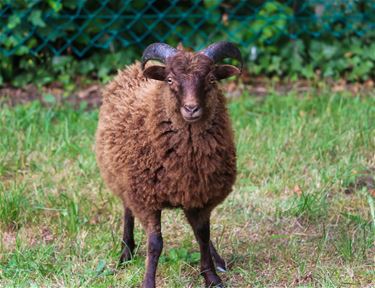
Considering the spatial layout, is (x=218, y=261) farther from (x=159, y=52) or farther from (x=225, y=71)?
(x=159, y=52)

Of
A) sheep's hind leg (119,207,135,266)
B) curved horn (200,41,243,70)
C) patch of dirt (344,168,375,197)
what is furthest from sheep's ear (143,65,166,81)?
patch of dirt (344,168,375,197)

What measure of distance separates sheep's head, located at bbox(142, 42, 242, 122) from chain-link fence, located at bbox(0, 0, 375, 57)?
3.26 metres

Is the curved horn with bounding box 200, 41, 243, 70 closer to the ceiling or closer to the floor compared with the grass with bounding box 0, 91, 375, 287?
closer to the ceiling

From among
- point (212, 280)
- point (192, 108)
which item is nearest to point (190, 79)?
point (192, 108)

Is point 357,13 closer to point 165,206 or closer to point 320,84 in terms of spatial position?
point 320,84

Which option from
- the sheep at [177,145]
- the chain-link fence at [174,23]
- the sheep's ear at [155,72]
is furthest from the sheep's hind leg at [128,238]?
the chain-link fence at [174,23]

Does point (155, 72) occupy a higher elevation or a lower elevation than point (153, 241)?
higher

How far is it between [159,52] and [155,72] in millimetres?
126

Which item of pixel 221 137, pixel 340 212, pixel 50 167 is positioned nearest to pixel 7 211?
pixel 50 167

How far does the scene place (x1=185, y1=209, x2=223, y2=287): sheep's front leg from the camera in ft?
14.5

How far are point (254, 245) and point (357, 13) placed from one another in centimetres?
356

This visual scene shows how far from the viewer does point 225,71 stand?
4301 millimetres

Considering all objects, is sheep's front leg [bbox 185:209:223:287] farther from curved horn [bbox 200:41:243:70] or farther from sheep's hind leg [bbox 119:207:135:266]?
curved horn [bbox 200:41:243:70]

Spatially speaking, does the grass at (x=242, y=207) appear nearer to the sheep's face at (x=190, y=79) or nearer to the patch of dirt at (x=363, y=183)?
the patch of dirt at (x=363, y=183)
